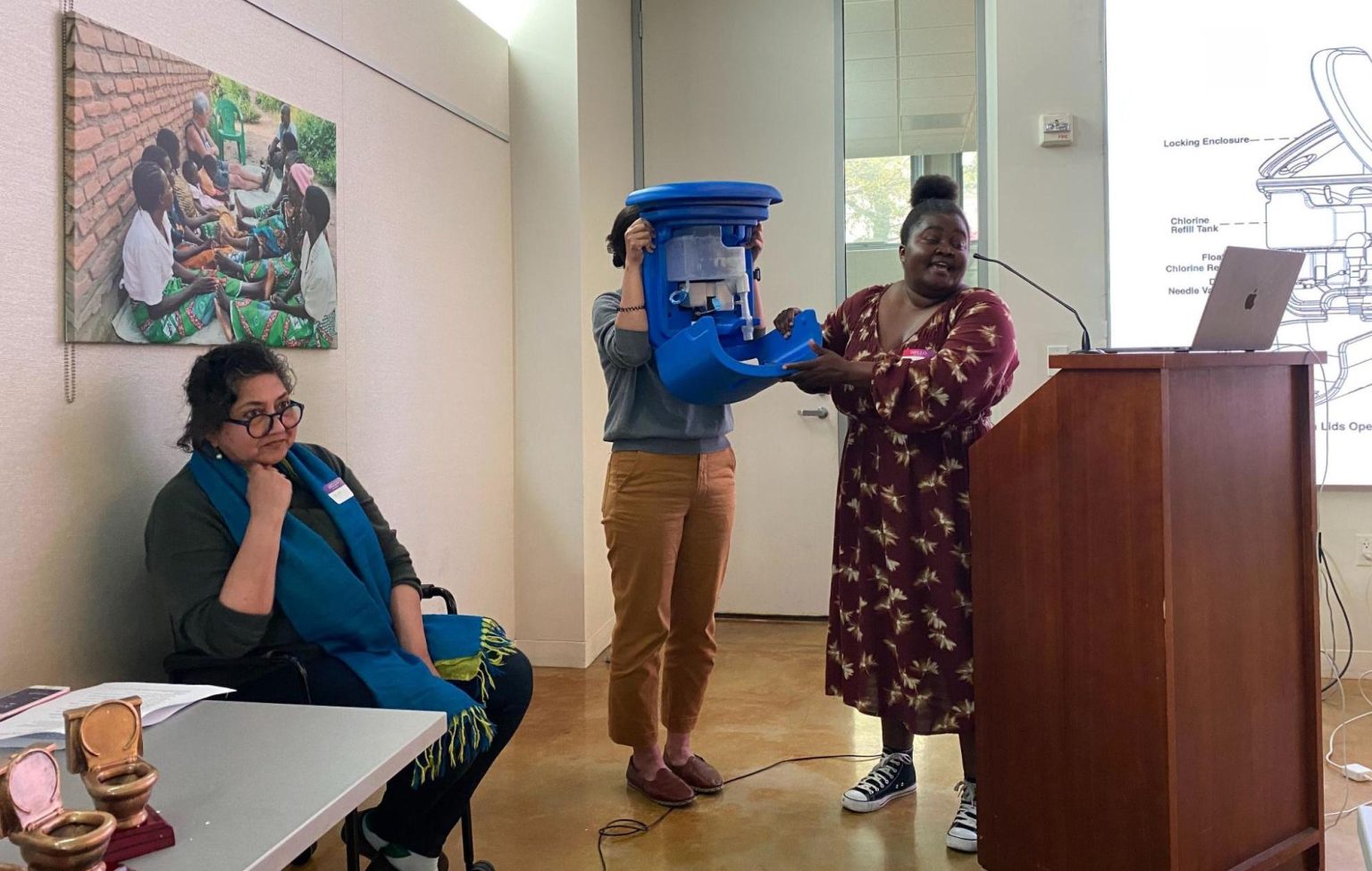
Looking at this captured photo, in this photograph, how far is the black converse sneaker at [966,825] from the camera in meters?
2.35

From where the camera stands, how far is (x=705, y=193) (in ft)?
7.64

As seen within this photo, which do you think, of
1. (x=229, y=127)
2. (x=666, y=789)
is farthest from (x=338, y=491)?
(x=666, y=789)

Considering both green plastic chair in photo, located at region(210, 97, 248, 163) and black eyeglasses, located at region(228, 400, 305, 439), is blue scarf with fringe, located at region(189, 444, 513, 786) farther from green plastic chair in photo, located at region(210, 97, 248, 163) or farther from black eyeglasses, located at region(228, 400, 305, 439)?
green plastic chair in photo, located at region(210, 97, 248, 163)

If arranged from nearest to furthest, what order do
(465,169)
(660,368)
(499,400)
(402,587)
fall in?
1. (402,587)
2. (660,368)
3. (465,169)
4. (499,400)

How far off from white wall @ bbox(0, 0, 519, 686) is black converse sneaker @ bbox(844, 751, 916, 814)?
1.44m

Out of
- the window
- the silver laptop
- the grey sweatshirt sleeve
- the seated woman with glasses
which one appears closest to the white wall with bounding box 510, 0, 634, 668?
the window

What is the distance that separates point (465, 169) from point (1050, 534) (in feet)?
7.73

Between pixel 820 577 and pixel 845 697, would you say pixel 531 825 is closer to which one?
pixel 845 697

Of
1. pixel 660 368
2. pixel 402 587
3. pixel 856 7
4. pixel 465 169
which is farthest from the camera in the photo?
pixel 856 7

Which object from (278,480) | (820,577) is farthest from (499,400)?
(278,480)

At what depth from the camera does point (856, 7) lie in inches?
177

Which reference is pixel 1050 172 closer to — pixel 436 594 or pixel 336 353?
pixel 336 353

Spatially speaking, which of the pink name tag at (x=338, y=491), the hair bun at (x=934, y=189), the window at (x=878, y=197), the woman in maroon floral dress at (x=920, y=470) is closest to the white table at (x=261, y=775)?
the pink name tag at (x=338, y=491)

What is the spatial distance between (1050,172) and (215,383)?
299cm
